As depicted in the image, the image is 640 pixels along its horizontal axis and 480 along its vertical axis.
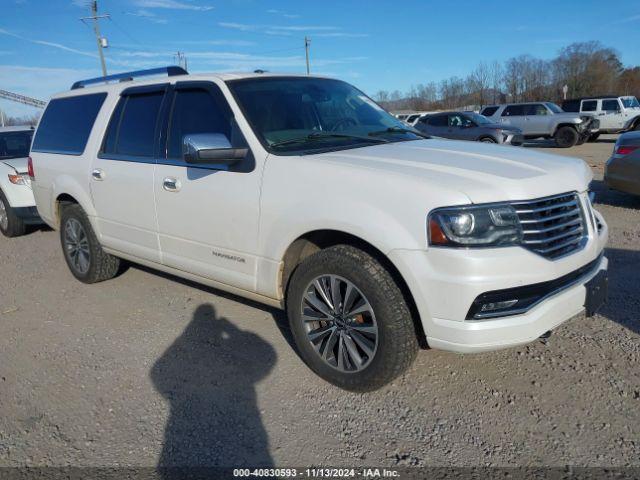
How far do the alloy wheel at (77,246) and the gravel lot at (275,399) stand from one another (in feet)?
3.05

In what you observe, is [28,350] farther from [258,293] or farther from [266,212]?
[266,212]

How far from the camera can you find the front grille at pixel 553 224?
103 inches

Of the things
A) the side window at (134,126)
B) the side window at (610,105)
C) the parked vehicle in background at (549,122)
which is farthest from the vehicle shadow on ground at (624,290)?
the side window at (610,105)

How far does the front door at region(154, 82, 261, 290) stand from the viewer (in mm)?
3420

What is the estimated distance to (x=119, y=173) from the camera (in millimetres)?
4391

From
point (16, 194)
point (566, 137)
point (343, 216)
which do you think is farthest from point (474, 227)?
point (566, 137)

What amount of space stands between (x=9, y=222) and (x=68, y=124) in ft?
11.1

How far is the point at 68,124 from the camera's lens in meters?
5.26

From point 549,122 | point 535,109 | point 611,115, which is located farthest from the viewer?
point 611,115

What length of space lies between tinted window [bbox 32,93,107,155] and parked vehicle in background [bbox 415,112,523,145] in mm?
13110

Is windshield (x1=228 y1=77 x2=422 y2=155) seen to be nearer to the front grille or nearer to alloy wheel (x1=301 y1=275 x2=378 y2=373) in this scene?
alloy wheel (x1=301 y1=275 x2=378 y2=373)

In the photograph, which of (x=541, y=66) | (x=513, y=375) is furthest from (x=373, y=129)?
(x=541, y=66)

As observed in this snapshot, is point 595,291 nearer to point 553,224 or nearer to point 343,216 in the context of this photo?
point 553,224

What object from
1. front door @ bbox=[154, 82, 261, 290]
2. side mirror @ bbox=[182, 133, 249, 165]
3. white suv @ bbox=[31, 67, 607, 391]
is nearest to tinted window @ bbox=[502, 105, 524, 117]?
white suv @ bbox=[31, 67, 607, 391]
